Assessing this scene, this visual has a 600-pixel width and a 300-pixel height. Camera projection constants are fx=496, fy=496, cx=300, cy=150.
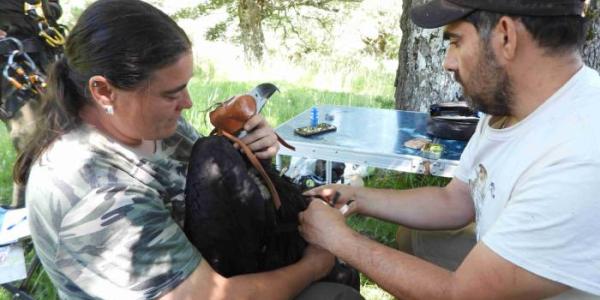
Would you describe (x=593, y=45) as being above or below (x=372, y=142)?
above

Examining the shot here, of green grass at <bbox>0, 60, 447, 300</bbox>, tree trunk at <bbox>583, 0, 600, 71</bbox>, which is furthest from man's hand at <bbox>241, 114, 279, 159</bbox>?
tree trunk at <bbox>583, 0, 600, 71</bbox>

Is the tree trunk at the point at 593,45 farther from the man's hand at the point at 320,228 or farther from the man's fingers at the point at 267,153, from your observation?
the man's fingers at the point at 267,153

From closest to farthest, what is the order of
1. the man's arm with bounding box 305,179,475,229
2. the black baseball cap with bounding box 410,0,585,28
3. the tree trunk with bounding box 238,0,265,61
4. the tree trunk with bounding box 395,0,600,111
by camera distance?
the black baseball cap with bounding box 410,0,585,28, the man's arm with bounding box 305,179,475,229, the tree trunk with bounding box 395,0,600,111, the tree trunk with bounding box 238,0,265,61

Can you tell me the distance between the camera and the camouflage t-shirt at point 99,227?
1.40 m

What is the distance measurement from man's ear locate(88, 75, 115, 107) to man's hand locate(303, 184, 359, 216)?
0.97 meters

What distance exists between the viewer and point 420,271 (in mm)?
1821

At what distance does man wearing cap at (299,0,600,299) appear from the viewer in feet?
4.96

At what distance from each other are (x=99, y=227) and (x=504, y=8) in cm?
147

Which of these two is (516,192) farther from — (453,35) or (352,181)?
(352,181)

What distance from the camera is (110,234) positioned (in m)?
1.40

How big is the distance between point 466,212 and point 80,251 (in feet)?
5.77

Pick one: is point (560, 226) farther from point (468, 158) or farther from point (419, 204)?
point (419, 204)

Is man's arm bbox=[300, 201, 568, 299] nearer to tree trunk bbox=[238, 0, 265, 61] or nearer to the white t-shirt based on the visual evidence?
the white t-shirt

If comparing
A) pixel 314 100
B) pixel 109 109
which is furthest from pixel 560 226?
pixel 314 100
